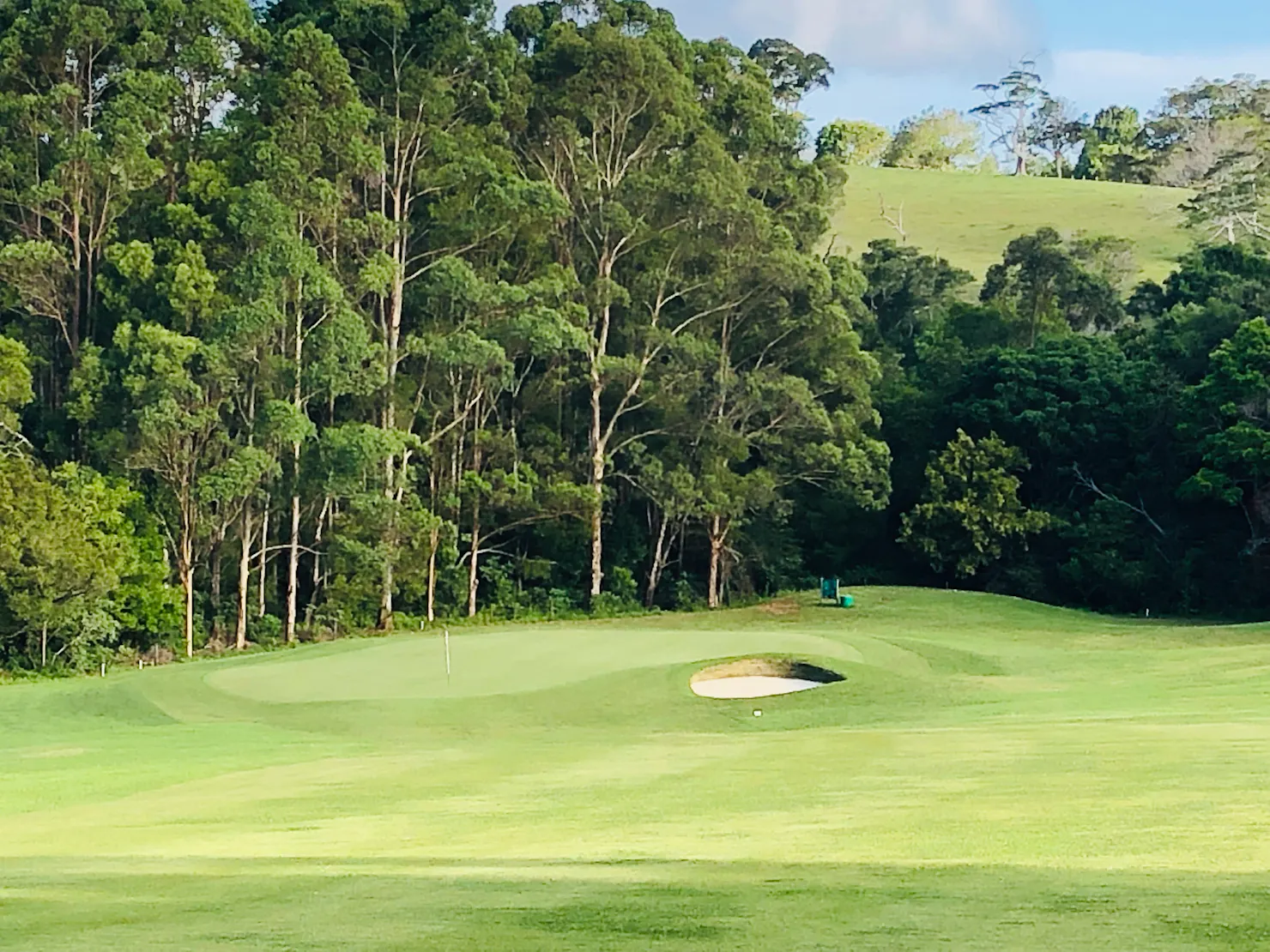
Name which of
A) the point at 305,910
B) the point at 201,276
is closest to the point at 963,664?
the point at 201,276

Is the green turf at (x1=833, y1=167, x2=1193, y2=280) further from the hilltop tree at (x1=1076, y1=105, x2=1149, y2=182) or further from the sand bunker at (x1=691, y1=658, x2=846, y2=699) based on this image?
the sand bunker at (x1=691, y1=658, x2=846, y2=699)

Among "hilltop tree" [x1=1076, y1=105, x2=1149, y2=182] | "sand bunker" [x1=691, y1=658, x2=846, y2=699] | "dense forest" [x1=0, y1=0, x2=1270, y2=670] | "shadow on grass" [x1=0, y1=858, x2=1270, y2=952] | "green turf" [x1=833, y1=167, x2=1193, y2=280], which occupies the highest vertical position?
"hilltop tree" [x1=1076, y1=105, x2=1149, y2=182]

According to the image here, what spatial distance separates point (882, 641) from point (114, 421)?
2053 cm

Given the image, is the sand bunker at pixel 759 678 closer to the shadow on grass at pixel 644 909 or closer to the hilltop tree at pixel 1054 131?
the shadow on grass at pixel 644 909

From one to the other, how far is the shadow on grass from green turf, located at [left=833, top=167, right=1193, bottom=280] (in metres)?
81.6

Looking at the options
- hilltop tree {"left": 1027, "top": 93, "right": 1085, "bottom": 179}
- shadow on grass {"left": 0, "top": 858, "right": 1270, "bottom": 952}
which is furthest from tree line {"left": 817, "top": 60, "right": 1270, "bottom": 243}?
shadow on grass {"left": 0, "top": 858, "right": 1270, "bottom": 952}

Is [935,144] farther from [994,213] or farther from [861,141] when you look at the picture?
[994,213]

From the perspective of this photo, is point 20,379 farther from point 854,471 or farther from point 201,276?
point 854,471

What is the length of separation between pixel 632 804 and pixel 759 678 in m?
15.6

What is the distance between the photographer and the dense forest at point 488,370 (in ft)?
135

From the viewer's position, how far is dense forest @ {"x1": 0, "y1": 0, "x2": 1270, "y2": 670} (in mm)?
41281

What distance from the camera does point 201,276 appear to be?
135 ft

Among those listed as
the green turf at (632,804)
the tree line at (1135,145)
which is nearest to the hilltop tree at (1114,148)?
Result: the tree line at (1135,145)

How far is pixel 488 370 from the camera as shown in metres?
46.0
